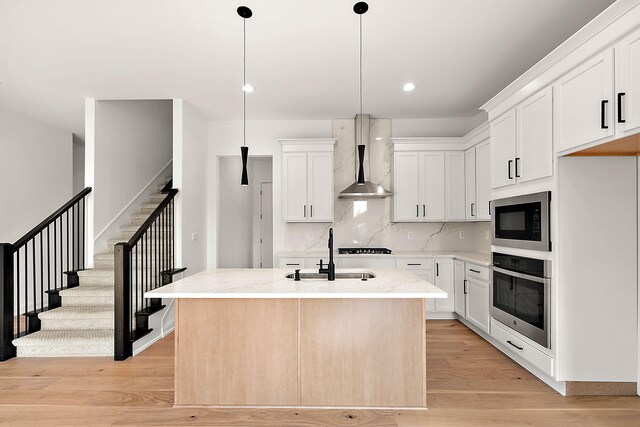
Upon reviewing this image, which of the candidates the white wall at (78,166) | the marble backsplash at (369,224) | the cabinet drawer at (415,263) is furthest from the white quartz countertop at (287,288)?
the white wall at (78,166)

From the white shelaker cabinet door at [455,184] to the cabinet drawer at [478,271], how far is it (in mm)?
950

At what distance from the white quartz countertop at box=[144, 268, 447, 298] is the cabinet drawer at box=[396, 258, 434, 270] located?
184 cm

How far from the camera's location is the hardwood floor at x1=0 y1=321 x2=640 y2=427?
7.63ft

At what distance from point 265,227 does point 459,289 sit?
3.92 m

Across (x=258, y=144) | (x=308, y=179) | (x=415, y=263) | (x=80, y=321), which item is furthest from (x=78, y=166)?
(x=415, y=263)

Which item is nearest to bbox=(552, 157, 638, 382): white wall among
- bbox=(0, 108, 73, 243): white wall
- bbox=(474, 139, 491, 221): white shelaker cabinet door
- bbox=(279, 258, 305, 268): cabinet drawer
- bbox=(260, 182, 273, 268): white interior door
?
bbox=(474, 139, 491, 221): white shelaker cabinet door

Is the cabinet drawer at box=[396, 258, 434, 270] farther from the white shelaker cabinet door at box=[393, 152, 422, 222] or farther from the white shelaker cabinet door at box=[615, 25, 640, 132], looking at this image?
the white shelaker cabinet door at box=[615, 25, 640, 132]

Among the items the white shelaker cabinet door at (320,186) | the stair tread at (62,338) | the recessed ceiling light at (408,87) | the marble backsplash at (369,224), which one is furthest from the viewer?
the marble backsplash at (369,224)

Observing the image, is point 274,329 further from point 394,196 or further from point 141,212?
point 141,212

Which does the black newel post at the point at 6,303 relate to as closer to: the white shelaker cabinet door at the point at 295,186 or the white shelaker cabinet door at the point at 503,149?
the white shelaker cabinet door at the point at 295,186

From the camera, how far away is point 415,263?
15.4 feet

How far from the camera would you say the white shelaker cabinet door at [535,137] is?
2682mm

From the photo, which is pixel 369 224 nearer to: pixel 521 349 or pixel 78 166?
pixel 521 349

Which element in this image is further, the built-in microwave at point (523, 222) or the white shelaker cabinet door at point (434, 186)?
the white shelaker cabinet door at point (434, 186)
